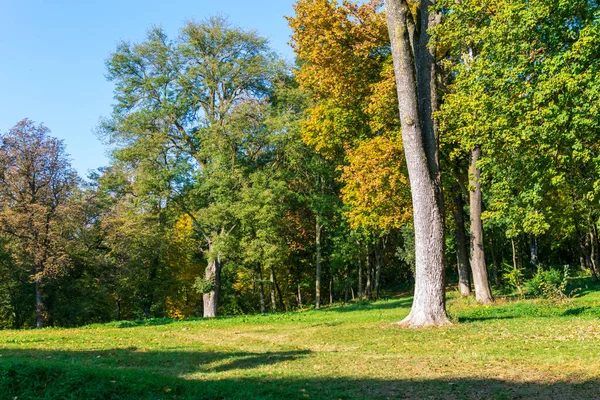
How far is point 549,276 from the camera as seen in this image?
72.1 ft

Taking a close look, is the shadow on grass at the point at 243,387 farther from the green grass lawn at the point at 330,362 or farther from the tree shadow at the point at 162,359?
the tree shadow at the point at 162,359

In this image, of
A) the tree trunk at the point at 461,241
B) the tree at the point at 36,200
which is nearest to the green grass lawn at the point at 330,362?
the tree trunk at the point at 461,241

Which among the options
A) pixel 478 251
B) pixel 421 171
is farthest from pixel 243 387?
pixel 478 251

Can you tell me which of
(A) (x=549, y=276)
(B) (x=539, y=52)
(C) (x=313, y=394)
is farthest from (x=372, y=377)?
(A) (x=549, y=276)

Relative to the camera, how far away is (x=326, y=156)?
24.5 meters

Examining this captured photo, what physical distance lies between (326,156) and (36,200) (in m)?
14.1

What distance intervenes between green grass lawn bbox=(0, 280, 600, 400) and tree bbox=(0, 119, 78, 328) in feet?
33.6

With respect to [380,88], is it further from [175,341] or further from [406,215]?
[175,341]

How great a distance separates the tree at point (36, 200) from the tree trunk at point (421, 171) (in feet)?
54.5

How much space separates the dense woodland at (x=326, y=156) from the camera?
42.1 feet

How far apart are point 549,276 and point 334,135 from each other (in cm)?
1124

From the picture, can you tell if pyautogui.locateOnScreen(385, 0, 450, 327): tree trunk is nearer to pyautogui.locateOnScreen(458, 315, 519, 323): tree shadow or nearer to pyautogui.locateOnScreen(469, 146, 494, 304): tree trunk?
pyautogui.locateOnScreen(458, 315, 519, 323): tree shadow

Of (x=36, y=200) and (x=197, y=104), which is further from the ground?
(x=197, y=104)

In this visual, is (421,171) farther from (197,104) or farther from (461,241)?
(197,104)
